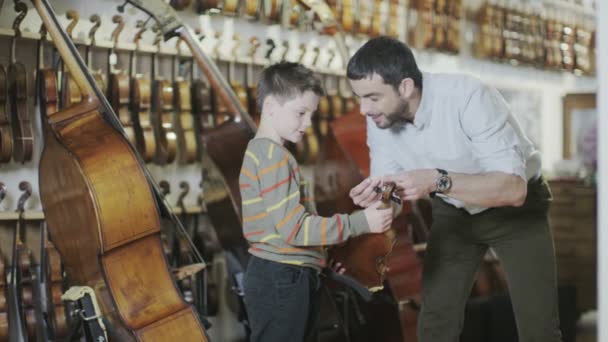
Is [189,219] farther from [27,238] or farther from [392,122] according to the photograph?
[392,122]

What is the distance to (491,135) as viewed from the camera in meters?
2.62

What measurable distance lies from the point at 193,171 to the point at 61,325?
1.24m

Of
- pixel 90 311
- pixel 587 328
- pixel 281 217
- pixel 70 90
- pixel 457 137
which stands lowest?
pixel 587 328

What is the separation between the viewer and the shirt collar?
2770 millimetres

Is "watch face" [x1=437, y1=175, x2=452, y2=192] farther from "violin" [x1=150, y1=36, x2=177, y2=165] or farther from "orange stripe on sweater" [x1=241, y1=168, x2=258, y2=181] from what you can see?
"violin" [x1=150, y1=36, x2=177, y2=165]

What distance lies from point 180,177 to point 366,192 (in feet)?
6.68

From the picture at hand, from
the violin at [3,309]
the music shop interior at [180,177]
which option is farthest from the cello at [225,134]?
the violin at [3,309]

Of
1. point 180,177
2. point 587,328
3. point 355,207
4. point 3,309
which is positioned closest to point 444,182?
point 355,207

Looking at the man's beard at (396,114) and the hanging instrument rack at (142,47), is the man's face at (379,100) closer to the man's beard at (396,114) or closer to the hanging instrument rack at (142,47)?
the man's beard at (396,114)

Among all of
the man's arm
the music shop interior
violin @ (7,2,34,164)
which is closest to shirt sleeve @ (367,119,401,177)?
the music shop interior

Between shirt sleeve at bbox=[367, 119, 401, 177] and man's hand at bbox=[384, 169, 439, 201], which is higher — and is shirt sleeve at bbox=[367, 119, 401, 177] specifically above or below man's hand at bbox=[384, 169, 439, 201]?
above

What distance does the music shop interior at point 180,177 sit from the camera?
2.84m

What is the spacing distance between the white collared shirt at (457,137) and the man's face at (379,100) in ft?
0.37

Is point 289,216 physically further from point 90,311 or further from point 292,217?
point 90,311
